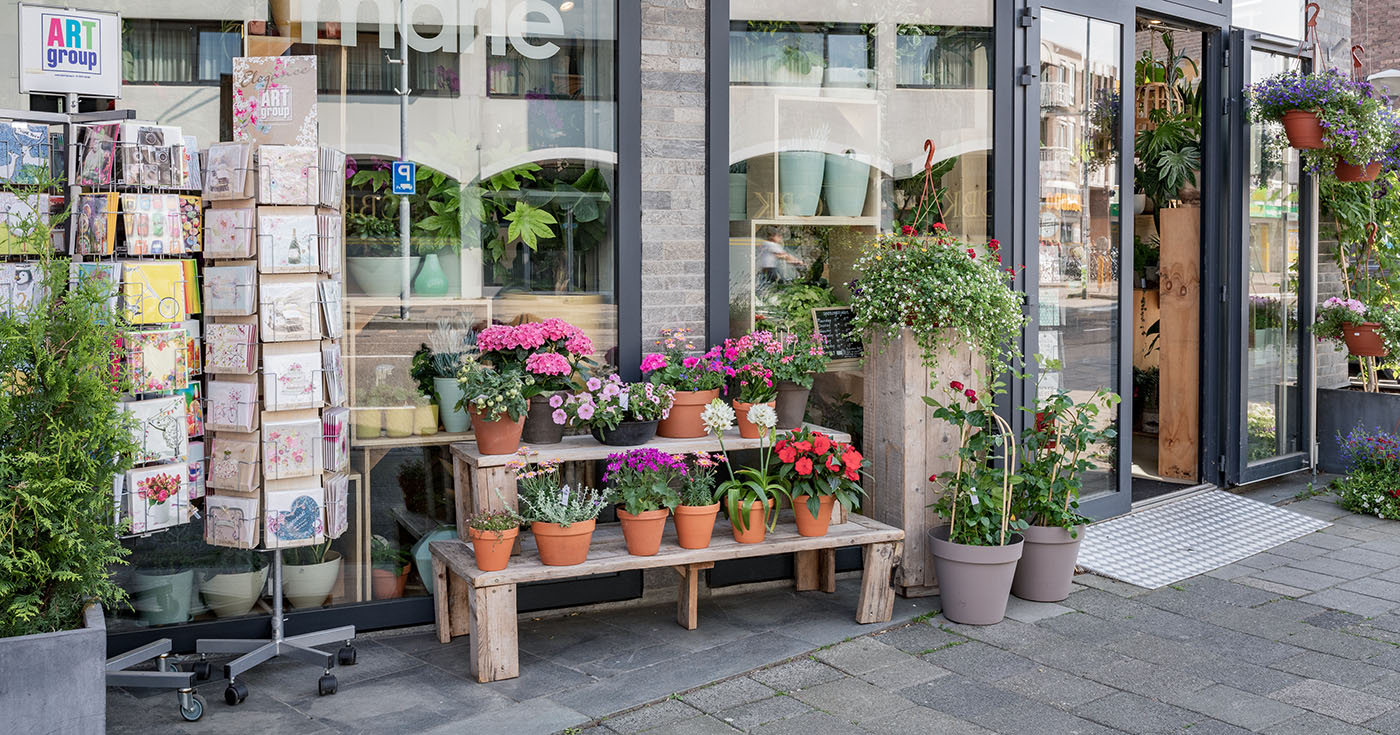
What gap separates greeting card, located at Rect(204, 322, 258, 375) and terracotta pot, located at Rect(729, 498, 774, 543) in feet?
5.88

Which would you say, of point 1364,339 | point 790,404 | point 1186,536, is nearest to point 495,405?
point 790,404

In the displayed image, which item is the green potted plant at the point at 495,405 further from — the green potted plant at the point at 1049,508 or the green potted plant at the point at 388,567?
Answer: the green potted plant at the point at 1049,508

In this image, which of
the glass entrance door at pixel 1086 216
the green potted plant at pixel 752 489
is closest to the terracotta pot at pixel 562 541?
the green potted plant at pixel 752 489

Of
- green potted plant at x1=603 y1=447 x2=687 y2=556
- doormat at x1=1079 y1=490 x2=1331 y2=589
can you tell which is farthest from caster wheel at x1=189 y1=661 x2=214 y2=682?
doormat at x1=1079 y1=490 x2=1331 y2=589

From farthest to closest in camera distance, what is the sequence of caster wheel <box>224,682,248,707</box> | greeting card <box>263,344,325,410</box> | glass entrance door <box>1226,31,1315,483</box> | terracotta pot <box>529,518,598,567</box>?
glass entrance door <box>1226,31,1315,483</box> < terracotta pot <box>529,518,598,567</box> < greeting card <box>263,344,325,410</box> < caster wheel <box>224,682,248,707</box>

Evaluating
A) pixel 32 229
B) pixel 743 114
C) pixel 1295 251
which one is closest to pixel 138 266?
pixel 32 229

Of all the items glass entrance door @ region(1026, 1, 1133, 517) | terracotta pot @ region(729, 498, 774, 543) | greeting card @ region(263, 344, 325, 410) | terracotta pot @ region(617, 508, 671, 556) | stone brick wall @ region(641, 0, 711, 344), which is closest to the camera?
greeting card @ region(263, 344, 325, 410)

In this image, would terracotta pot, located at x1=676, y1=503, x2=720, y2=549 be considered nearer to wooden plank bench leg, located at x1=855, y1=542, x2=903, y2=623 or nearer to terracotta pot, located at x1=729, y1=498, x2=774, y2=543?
terracotta pot, located at x1=729, y1=498, x2=774, y2=543

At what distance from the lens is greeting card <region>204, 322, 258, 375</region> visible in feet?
12.8

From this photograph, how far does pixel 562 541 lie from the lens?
4.15 meters

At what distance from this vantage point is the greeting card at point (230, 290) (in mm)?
3895

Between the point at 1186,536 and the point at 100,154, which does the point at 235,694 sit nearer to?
the point at 100,154

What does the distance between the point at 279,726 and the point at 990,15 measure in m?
4.33

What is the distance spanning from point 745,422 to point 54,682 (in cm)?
265
